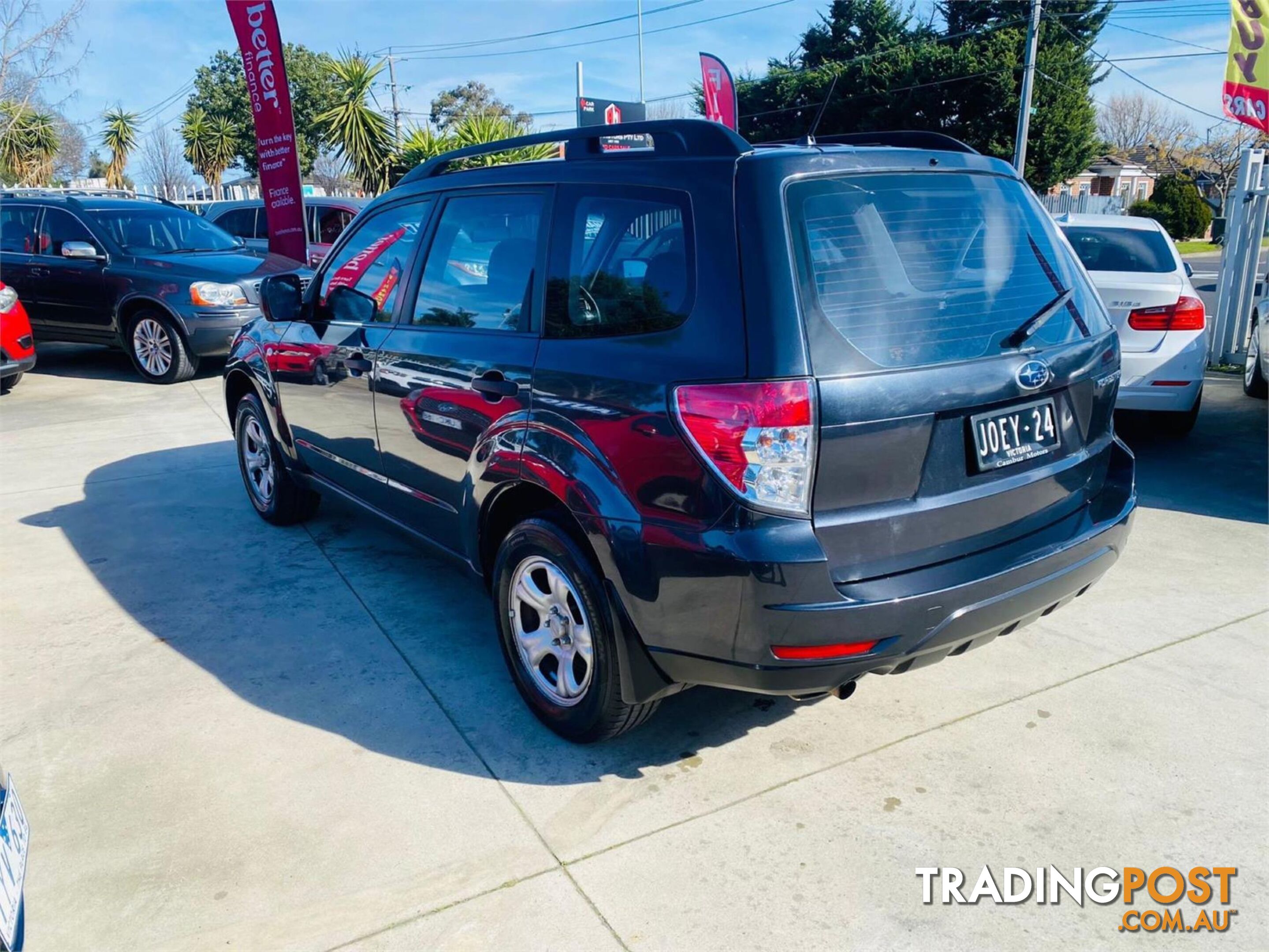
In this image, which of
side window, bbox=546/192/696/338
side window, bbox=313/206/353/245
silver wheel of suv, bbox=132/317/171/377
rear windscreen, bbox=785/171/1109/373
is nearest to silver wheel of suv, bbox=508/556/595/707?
side window, bbox=546/192/696/338

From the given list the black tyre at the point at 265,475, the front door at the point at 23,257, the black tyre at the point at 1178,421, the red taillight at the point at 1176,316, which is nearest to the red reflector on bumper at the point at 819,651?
the black tyre at the point at 265,475

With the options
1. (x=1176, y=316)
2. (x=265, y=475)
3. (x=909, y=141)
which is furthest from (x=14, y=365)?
(x=1176, y=316)

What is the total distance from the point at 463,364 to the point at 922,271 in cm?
157

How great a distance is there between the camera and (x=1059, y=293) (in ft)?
9.98

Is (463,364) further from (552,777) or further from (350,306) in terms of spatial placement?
(552,777)

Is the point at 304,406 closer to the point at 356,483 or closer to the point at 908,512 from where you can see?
the point at 356,483

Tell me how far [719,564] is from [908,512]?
1.75 feet

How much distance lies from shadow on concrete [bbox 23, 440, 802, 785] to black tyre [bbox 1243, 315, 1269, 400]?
21.5 ft

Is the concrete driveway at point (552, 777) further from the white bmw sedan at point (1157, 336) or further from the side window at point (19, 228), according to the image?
the side window at point (19, 228)

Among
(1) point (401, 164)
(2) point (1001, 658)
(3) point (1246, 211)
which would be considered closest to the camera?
(2) point (1001, 658)

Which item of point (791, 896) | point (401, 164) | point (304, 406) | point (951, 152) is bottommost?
point (791, 896)

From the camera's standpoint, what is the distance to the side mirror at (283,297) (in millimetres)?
4500

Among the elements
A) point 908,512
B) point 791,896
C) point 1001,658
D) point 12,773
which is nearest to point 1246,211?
point 1001,658

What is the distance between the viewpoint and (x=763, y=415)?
237 centimetres
